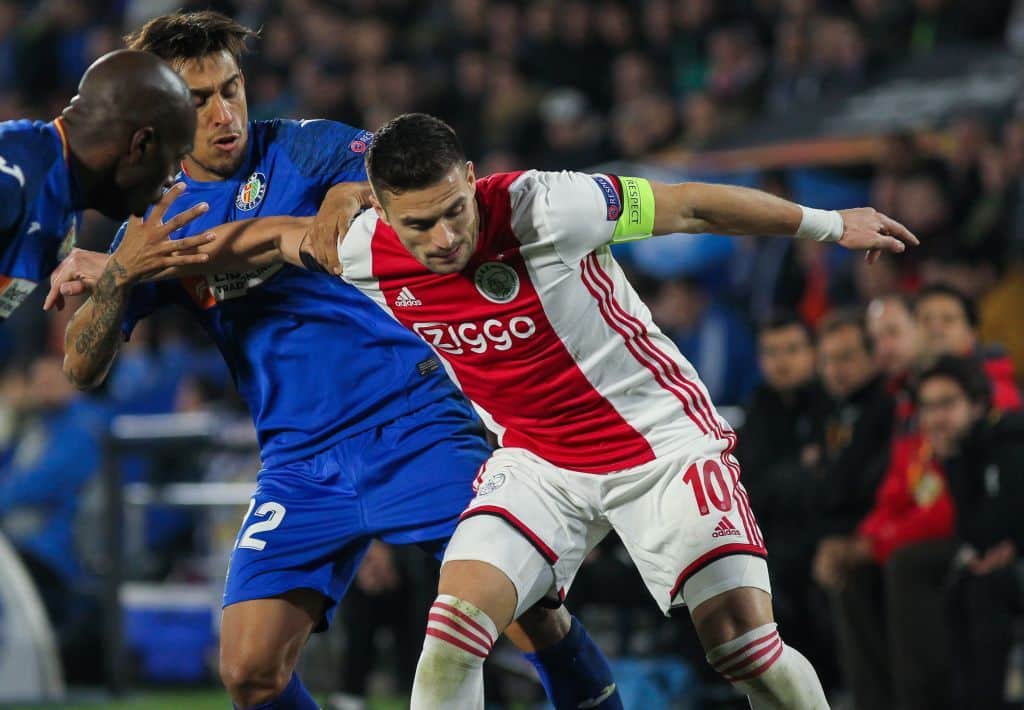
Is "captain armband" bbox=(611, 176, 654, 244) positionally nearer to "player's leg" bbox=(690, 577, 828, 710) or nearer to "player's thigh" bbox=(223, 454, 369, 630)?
"player's leg" bbox=(690, 577, 828, 710)

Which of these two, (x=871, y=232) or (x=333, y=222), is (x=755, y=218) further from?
(x=333, y=222)

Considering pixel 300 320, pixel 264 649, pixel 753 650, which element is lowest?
pixel 264 649

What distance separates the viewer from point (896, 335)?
7.38 meters

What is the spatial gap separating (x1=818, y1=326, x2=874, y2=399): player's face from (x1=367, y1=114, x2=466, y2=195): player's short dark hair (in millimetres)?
3283

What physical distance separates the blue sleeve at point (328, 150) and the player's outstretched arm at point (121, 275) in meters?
0.42

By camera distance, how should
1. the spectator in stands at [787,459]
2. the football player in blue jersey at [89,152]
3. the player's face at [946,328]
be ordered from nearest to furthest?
the football player in blue jersey at [89,152] → the player's face at [946,328] → the spectator in stands at [787,459]

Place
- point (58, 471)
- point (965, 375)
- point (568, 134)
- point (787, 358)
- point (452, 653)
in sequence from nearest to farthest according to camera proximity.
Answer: point (452, 653) < point (965, 375) < point (787, 358) < point (58, 471) < point (568, 134)

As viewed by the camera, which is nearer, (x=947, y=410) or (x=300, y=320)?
(x=300, y=320)

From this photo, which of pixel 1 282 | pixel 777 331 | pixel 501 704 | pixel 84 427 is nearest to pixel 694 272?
pixel 777 331

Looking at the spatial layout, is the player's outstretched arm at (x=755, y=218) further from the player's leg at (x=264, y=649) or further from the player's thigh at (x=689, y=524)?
the player's leg at (x=264, y=649)

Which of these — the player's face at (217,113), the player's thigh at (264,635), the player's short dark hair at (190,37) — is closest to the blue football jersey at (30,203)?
the player's face at (217,113)

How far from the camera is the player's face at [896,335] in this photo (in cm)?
735

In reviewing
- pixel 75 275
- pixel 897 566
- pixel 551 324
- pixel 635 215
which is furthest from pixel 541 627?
pixel 897 566

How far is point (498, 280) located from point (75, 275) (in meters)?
1.29
